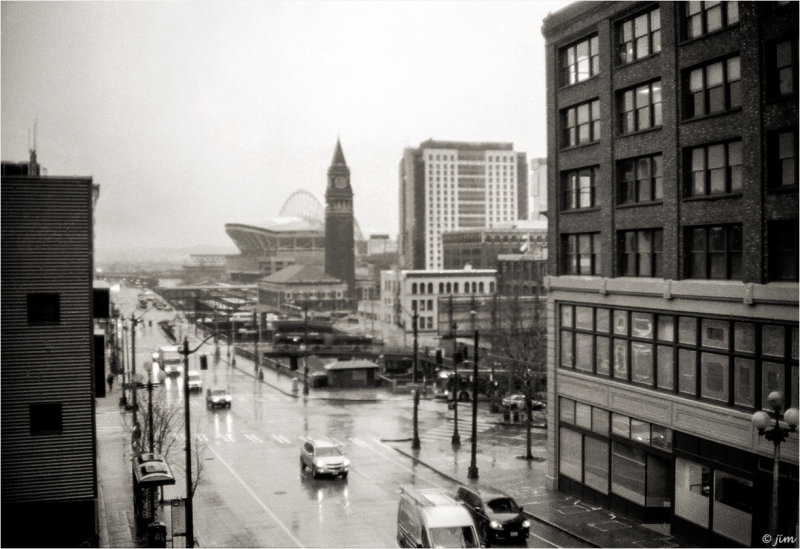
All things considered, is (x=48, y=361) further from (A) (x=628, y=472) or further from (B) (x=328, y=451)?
(A) (x=628, y=472)

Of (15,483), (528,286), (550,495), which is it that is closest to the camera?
(15,483)

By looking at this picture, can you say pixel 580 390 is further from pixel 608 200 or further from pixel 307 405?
pixel 307 405

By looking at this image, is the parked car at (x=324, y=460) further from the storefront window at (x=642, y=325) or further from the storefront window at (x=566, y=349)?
the storefront window at (x=642, y=325)

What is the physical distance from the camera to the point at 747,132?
74.7 ft

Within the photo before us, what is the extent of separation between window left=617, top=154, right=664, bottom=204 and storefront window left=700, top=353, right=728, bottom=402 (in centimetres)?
556

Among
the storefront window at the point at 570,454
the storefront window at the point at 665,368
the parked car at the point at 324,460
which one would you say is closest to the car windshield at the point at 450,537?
the storefront window at the point at 665,368

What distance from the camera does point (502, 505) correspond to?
86.3ft

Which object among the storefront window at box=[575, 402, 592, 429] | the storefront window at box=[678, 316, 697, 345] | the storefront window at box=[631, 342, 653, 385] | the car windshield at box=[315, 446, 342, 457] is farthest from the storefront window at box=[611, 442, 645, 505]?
the car windshield at box=[315, 446, 342, 457]

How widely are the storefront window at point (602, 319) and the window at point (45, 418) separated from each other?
17.9m

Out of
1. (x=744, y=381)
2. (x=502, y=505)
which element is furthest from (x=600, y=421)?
(x=744, y=381)

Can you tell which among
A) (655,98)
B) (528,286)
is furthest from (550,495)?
(528,286)

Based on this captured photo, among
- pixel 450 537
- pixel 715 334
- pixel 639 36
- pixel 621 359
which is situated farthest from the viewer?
pixel 621 359

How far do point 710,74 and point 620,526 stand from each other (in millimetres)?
14225

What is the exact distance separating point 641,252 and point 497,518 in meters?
9.91
